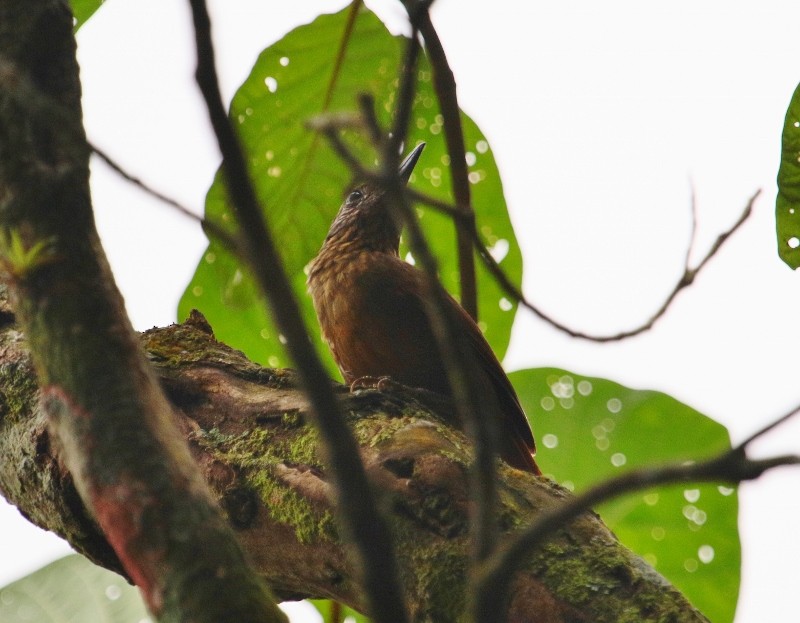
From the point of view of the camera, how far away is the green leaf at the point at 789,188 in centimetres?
208

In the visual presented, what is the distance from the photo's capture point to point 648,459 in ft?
9.05

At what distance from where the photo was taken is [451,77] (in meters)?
2.46

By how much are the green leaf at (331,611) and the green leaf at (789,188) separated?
136 cm

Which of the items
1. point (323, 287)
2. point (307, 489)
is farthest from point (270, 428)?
point (323, 287)

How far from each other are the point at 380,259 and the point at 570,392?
2.35ft

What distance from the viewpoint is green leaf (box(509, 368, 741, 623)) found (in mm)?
2586

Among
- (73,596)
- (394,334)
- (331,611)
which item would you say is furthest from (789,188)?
(73,596)

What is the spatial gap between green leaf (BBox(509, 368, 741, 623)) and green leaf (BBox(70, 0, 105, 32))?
1522mm

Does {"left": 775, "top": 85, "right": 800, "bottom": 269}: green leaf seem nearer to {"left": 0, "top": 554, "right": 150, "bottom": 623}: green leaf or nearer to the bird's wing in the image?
the bird's wing

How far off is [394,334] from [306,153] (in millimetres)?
582

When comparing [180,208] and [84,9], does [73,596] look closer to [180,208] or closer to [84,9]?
[84,9]

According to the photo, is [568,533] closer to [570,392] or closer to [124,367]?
[124,367]

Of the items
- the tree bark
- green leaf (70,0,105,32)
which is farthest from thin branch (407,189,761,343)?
green leaf (70,0,105,32)

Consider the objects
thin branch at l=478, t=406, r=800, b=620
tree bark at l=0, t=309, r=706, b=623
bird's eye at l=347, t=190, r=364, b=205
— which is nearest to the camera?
thin branch at l=478, t=406, r=800, b=620
